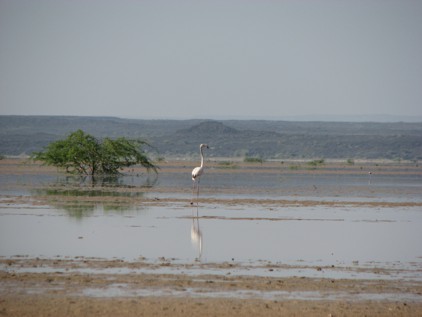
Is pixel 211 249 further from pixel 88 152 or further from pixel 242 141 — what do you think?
pixel 242 141

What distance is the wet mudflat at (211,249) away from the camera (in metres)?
11.9

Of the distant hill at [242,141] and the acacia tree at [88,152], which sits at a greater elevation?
the acacia tree at [88,152]

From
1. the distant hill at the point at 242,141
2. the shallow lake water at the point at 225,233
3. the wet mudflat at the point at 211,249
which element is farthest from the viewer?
the distant hill at the point at 242,141

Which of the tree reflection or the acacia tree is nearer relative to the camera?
the tree reflection

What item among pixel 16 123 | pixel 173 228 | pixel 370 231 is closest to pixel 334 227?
pixel 370 231

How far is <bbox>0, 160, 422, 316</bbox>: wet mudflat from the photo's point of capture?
11.9m

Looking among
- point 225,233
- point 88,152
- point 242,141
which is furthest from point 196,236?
point 242,141

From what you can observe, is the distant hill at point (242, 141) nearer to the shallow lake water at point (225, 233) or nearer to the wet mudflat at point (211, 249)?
the wet mudflat at point (211, 249)

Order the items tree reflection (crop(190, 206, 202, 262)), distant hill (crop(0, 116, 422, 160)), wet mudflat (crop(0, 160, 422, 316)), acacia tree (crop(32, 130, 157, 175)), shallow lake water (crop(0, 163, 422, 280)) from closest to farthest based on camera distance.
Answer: wet mudflat (crop(0, 160, 422, 316)) → shallow lake water (crop(0, 163, 422, 280)) → tree reflection (crop(190, 206, 202, 262)) → acacia tree (crop(32, 130, 157, 175)) → distant hill (crop(0, 116, 422, 160))

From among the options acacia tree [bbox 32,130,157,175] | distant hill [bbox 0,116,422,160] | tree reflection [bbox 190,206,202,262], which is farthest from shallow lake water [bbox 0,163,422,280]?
distant hill [bbox 0,116,422,160]

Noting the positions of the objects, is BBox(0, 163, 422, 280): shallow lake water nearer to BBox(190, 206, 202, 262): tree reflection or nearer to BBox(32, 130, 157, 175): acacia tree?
BBox(190, 206, 202, 262): tree reflection

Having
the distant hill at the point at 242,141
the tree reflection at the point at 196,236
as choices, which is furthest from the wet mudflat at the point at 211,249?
the distant hill at the point at 242,141

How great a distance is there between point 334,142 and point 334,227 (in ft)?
313

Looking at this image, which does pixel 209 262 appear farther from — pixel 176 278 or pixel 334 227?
pixel 334 227
